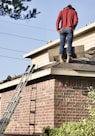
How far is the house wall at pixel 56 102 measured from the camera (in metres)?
10.8

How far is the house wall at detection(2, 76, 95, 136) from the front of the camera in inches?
426

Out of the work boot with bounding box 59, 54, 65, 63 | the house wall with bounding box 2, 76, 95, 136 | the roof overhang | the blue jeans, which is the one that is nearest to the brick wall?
the house wall with bounding box 2, 76, 95, 136

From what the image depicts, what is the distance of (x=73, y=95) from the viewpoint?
36.2 feet

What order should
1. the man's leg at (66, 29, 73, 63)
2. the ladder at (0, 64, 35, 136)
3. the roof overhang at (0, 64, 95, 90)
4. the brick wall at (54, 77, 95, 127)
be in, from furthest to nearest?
1. the ladder at (0, 64, 35, 136)
2. the man's leg at (66, 29, 73, 63)
3. the brick wall at (54, 77, 95, 127)
4. the roof overhang at (0, 64, 95, 90)

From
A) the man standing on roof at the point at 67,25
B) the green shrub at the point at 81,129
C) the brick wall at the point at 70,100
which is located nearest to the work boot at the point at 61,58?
the man standing on roof at the point at 67,25

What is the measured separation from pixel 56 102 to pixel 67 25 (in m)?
2.34

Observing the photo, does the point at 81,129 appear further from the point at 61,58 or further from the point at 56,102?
the point at 61,58

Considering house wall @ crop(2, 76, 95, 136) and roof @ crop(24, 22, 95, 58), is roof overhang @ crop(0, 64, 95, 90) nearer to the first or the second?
house wall @ crop(2, 76, 95, 136)

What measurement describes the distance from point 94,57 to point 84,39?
16.1ft

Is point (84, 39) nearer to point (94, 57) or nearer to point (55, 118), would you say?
point (94, 57)

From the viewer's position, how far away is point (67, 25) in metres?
11.2

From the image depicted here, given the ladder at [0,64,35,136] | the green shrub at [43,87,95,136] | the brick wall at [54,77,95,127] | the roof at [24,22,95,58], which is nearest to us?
the green shrub at [43,87,95,136]

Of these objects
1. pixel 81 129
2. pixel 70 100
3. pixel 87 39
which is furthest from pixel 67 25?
pixel 87 39

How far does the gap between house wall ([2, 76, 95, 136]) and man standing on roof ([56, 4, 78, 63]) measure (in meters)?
0.78
